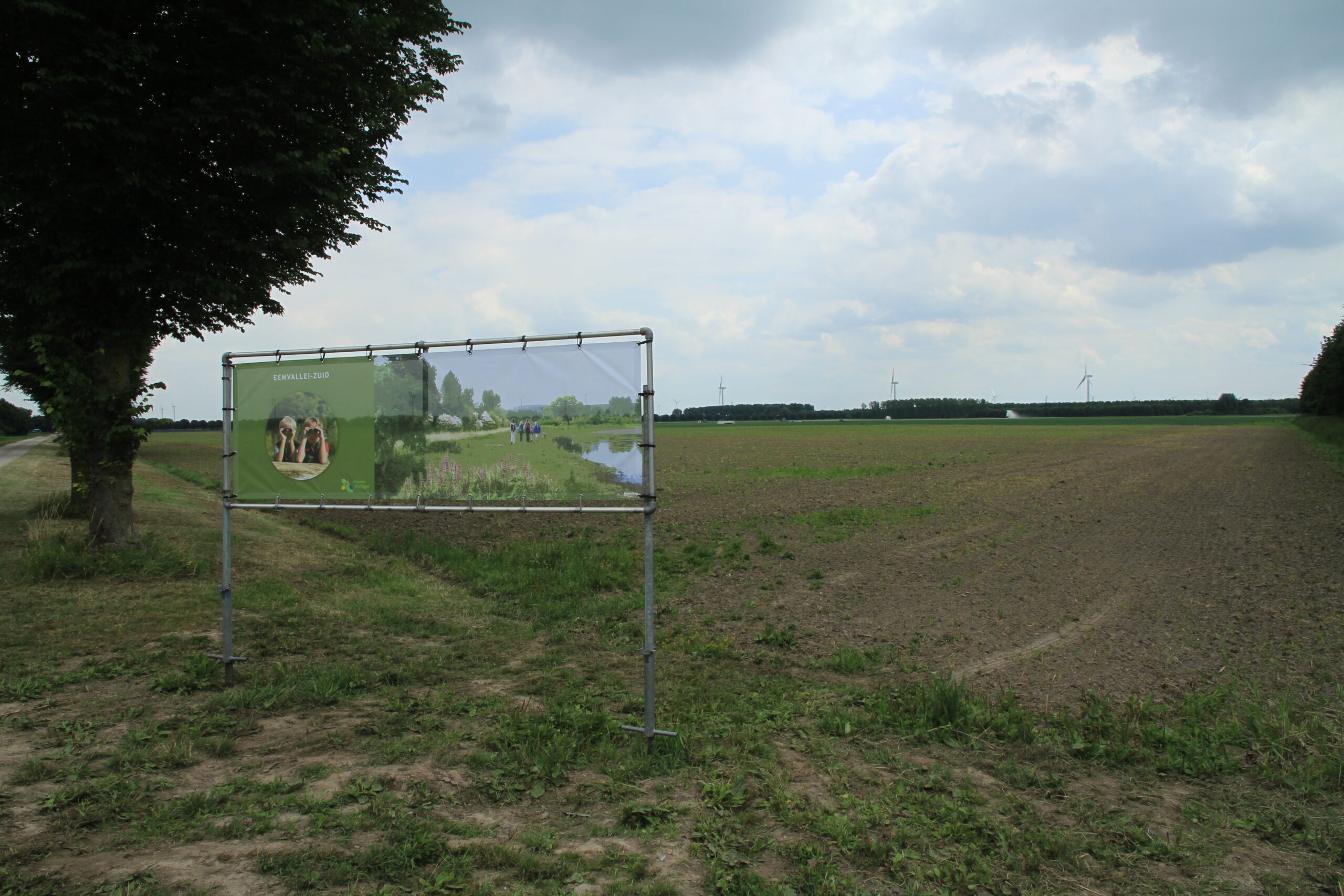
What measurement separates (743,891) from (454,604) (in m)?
6.89

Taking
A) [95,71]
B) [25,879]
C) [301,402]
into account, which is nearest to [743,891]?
[25,879]

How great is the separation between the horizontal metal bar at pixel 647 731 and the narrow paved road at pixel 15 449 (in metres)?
32.3

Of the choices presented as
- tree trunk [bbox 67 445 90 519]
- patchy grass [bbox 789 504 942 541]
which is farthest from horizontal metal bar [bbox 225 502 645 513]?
patchy grass [bbox 789 504 942 541]

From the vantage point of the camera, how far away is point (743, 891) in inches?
128

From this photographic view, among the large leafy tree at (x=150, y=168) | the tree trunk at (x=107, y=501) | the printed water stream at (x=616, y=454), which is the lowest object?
the tree trunk at (x=107, y=501)

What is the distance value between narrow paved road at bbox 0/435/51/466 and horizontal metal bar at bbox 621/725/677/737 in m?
32.3

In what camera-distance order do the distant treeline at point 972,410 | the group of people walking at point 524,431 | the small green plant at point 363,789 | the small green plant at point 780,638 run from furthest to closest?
the distant treeline at point 972,410
the small green plant at point 780,638
the group of people walking at point 524,431
the small green plant at point 363,789

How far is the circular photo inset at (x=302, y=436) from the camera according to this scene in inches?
261

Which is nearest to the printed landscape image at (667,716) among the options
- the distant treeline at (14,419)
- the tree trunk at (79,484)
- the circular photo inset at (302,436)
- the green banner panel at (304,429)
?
the tree trunk at (79,484)

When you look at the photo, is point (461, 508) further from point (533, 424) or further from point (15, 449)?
point (15, 449)

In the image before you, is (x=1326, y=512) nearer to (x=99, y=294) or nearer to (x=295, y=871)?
(x=295, y=871)

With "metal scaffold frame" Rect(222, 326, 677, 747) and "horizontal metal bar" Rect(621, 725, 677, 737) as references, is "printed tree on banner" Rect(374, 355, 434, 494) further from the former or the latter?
"horizontal metal bar" Rect(621, 725, 677, 737)

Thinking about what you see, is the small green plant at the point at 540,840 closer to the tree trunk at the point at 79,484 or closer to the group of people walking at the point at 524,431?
the group of people walking at the point at 524,431

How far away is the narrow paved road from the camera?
31.0m
